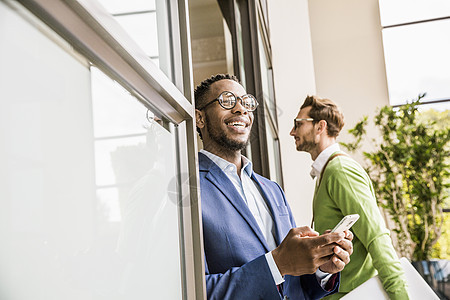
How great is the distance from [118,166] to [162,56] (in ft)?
0.99

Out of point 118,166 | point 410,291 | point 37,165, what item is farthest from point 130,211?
point 410,291

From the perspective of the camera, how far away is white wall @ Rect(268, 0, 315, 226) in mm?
3670

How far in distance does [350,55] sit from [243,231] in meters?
5.08

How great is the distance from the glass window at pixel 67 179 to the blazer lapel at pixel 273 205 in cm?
70

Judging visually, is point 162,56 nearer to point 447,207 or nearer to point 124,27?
point 124,27

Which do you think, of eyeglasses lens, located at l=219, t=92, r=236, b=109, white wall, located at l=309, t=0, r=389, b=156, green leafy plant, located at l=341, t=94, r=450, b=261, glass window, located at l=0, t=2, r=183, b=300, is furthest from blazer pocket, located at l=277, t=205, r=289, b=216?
white wall, located at l=309, t=0, r=389, b=156

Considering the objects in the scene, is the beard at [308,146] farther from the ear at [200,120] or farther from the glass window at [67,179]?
the glass window at [67,179]

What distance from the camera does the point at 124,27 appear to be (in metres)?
0.58

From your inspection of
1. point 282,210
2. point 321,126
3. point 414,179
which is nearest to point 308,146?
point 321,126

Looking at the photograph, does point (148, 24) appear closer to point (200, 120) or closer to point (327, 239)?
point (327, 239)

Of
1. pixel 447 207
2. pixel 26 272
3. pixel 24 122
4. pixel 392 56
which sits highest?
pixel 392 56

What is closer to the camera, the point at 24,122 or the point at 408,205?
the point at 24,122

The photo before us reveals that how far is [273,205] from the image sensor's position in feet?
4.44

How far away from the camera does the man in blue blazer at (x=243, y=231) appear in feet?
3.26
